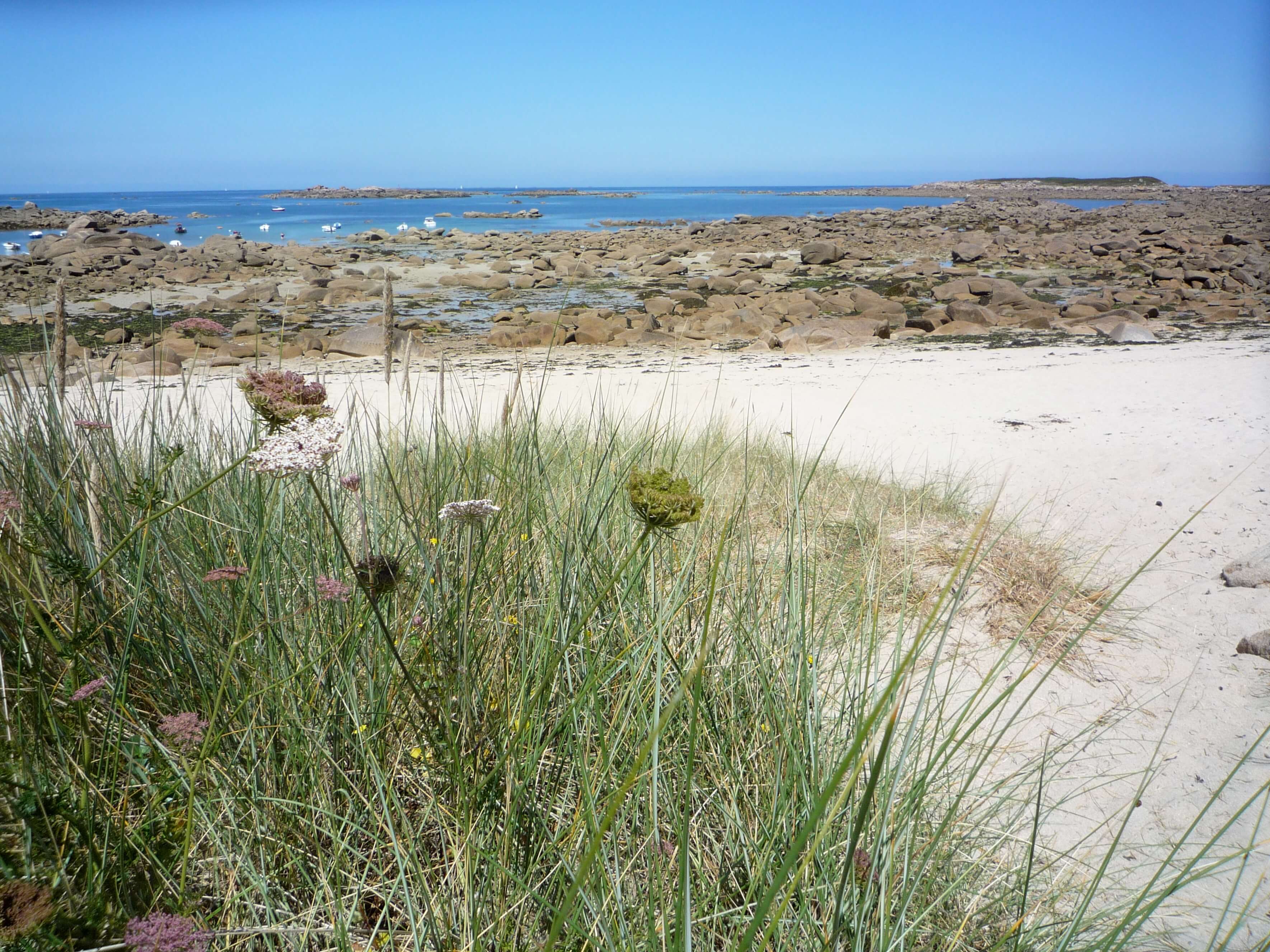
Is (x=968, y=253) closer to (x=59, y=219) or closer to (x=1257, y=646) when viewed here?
(x=1257, y=646)

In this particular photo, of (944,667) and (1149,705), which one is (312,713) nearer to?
(944,667)

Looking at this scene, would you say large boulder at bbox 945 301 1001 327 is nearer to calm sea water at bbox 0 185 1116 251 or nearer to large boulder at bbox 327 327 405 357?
large boulder at bbox 327 327 405 357

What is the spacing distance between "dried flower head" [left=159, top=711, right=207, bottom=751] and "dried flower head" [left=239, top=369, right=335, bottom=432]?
19.6 inches

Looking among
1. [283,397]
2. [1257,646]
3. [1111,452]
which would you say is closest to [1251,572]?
[1257,646]

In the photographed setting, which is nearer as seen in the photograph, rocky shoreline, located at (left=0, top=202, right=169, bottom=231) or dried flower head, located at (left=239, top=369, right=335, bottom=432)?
dried flower head, located at (left=239, top=369, right=335, bottom=432)

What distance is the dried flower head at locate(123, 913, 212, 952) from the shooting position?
3.11ft

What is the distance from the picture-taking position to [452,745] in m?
1.33

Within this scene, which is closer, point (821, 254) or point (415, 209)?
point (821, 254)

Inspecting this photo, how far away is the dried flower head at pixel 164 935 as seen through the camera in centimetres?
95

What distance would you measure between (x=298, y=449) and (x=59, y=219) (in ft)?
199

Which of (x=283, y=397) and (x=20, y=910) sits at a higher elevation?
(x=283, y=397)

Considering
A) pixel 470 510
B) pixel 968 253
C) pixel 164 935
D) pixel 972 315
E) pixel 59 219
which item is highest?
pixel 59 219

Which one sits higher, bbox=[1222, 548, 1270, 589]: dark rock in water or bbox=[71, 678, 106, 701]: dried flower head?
bbox=[71, 678, 106, 701]: dried flower head

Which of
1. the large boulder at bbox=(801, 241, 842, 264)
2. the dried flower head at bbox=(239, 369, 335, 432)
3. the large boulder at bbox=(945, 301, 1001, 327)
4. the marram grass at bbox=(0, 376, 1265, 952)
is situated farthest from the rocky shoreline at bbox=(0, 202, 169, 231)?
the dried flower head at bbox=(239, 369, 335, 432)
